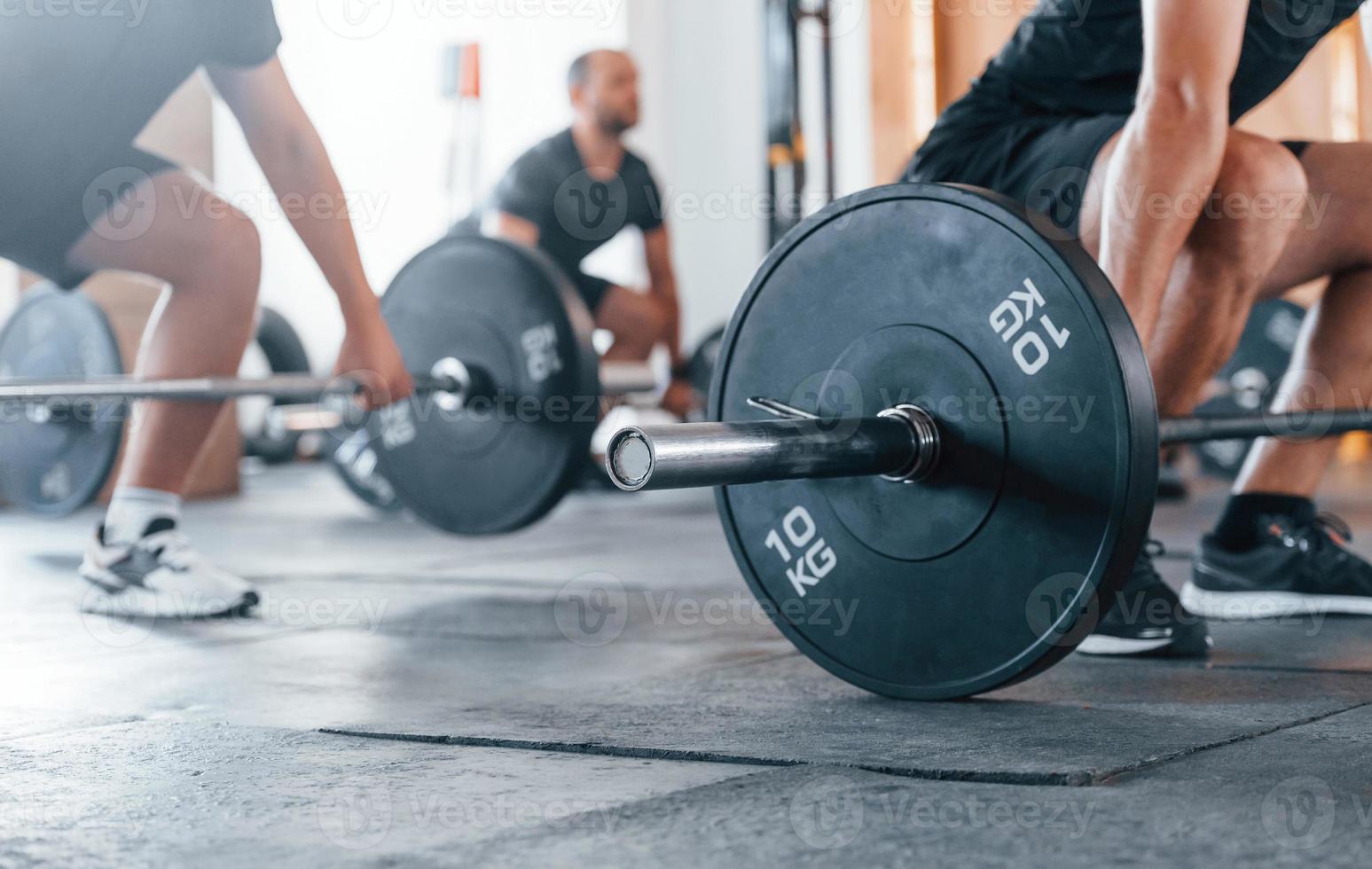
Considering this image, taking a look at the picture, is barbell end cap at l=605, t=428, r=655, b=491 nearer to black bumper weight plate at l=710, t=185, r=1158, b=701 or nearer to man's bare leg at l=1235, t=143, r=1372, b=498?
black bumper weight plate at l=710, t=185, r=1158, b=701

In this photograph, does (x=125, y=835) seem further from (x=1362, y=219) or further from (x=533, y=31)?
(x=533, y=31)

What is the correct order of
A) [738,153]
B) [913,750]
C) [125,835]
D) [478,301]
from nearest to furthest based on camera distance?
[125,835]
[913,750]
[478,301]
[738,153]

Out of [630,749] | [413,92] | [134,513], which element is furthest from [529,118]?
[630,749]

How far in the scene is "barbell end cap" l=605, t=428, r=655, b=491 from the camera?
97cm

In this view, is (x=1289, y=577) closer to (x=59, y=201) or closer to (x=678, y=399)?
(x=59, y=201)

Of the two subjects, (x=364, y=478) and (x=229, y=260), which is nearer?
(x=229, y=260)

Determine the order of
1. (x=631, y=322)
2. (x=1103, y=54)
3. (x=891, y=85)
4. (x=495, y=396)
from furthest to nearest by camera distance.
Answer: (x=891, y=85) < (x=631, y=322) < (x=495, y=396) < (x=1103, y=54)

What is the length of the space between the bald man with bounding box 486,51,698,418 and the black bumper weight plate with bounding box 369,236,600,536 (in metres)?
0.90

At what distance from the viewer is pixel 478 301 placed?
2268 millimetres

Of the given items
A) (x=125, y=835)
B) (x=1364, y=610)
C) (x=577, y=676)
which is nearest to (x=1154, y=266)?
(x=1364, y=610)

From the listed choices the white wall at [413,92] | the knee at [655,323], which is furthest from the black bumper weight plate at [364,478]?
the white wall at [413,92]

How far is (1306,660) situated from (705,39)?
4.41m

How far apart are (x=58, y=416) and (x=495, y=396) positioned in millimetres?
995

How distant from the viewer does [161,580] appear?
1786mm
